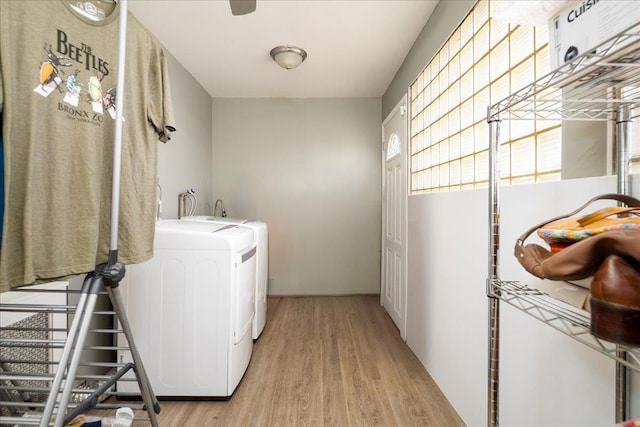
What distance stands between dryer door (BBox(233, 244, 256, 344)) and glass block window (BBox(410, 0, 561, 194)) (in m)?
1.32

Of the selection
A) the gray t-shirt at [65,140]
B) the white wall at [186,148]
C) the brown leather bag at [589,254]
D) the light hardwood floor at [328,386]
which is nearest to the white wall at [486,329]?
the light hardwood floor at [328,386]

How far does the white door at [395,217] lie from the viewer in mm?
2648

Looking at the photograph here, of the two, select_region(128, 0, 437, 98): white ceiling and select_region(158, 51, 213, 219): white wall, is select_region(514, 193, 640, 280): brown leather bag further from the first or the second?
select_region(158, 51, 213, 219): white wall

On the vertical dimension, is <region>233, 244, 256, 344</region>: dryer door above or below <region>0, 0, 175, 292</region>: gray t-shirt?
below

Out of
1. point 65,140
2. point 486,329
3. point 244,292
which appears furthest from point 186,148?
point 486,329

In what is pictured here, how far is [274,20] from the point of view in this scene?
2.14 m

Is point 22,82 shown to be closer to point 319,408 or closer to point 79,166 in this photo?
point 79,166

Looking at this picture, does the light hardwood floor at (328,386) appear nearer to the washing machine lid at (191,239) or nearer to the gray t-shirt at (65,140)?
the washing machine lid at (191,239)

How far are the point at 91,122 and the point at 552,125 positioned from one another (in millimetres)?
1494

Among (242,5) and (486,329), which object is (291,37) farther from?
(486,329)

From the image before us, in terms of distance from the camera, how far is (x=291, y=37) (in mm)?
2365

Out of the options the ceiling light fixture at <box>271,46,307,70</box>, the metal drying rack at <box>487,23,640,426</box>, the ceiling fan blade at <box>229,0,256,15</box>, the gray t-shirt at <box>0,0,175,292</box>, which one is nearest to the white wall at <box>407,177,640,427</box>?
the metal drying rack at <box>487,23,640,426</box>

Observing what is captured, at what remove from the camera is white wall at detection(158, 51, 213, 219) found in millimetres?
2617

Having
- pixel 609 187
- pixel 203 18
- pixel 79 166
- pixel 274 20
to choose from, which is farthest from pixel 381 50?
pixel 79 166
